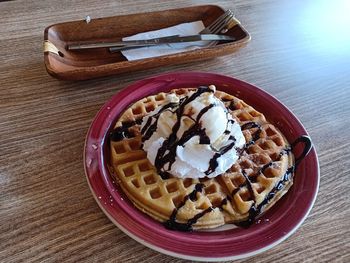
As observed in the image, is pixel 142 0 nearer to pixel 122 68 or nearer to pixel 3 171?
pixel 122 68

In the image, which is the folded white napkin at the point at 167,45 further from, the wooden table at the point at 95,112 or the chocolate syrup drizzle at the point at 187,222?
the chocolate syrup drizzle at the point at 187,222

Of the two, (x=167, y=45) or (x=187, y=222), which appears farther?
(x=167, y=45)

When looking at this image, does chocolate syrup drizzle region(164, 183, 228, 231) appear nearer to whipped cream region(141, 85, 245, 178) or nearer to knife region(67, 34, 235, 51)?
whipped cream region(141, 85, 245, 178)

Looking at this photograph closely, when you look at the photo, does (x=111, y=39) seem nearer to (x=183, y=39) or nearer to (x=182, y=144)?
(x=183, y=39)

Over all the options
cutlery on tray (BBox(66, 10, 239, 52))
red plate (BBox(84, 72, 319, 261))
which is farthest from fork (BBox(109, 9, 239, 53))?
red plate (BBox(84, 72, 319, 261))

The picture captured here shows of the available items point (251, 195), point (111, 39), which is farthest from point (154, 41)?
point (251, 195)

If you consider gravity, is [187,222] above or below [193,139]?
below
